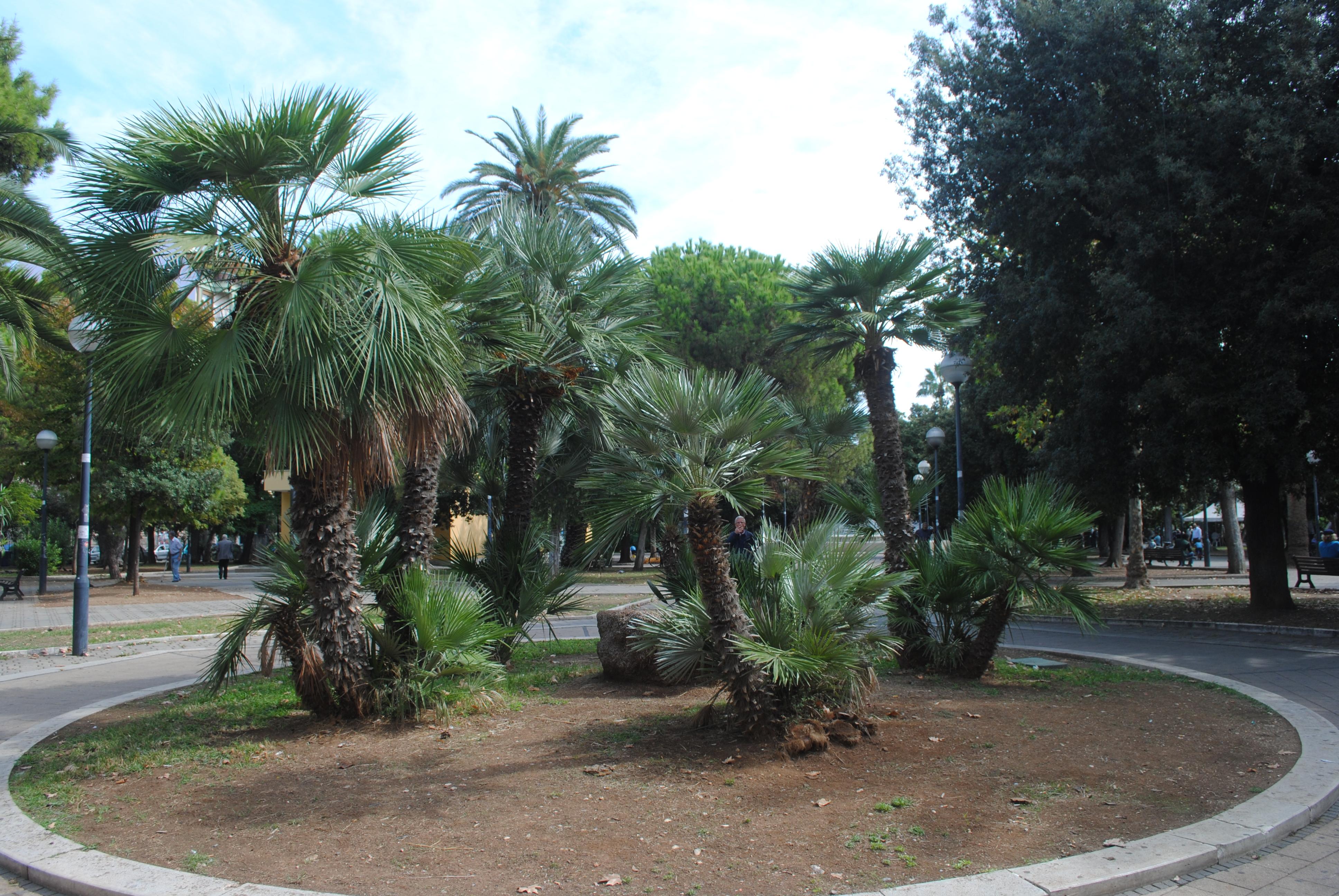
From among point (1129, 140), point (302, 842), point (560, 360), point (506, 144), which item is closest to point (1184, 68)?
point (1129, 140)

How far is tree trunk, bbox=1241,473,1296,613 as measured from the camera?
15.8 meters

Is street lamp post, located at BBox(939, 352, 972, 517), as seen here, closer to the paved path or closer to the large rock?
the paved path

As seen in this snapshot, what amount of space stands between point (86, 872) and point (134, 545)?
26420 mm

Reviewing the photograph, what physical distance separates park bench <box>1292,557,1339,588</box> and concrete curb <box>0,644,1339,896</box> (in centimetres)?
1673

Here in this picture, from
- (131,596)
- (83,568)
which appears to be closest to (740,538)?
(83,568)

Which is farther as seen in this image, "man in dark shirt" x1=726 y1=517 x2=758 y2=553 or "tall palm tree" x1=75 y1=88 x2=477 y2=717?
"man in dark shirt" x1=726 y1=517 x2=758 y2=553

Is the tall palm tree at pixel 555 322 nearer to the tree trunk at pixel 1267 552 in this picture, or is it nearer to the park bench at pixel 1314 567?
the tree trunk at pixel 1267 552

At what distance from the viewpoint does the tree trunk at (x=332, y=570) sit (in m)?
7.46

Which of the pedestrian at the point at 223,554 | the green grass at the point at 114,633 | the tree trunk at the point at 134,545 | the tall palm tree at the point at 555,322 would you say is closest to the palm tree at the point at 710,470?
the tall palm tree at the point at 555,322

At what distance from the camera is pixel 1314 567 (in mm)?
19766

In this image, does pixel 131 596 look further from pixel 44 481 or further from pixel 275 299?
pixel 275 299

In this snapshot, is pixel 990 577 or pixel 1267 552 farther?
pixel 1267 552

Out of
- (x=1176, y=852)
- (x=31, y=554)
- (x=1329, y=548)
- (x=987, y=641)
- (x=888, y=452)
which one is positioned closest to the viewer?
(x=1176, y=852)

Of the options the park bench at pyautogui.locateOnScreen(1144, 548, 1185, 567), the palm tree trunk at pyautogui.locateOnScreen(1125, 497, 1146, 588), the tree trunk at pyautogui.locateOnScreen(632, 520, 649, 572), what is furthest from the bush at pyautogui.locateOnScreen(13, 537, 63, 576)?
the park bench at pyautogui.locateOnScreen(1144, 548, 1185, 567)
